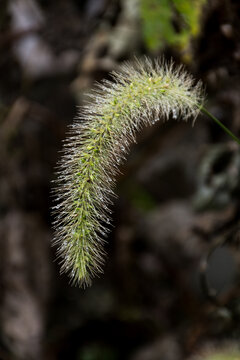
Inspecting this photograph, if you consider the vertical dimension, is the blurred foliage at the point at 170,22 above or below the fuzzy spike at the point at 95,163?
above

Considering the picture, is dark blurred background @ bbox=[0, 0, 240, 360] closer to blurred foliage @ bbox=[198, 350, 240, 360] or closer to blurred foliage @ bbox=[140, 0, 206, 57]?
blurred foliage @ bbox=[140, 0, 206, 57]

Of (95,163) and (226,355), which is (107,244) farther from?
(95,163)

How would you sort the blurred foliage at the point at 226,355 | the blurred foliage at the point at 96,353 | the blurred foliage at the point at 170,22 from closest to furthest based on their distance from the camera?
the blurred foliage at the point at 226,355
the blurred foliage at the point at 170,22
the blurred foliage at the point at 96,353

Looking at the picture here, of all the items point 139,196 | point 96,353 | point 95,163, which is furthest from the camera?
point 139,196

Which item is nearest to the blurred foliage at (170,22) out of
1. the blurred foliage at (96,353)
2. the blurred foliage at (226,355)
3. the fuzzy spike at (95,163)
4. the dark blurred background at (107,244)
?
the dark blurred background at (107,244)

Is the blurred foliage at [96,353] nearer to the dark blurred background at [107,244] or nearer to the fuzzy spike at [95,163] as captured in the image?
the dark blurred background at [107,244]

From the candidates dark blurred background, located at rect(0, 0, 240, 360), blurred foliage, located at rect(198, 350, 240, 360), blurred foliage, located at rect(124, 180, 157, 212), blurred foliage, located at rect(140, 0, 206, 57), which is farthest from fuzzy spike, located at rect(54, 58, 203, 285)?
blurred foliage, located at rect(124, 180, 157, 212)

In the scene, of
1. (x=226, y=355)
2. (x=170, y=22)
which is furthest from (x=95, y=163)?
(x=170, y=22)

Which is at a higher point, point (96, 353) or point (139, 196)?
point (139, 196)

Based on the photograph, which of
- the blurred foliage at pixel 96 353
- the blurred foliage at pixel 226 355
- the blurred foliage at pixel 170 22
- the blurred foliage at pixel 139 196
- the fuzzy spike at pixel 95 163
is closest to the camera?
the fuzzy spike at pixel 95 163
